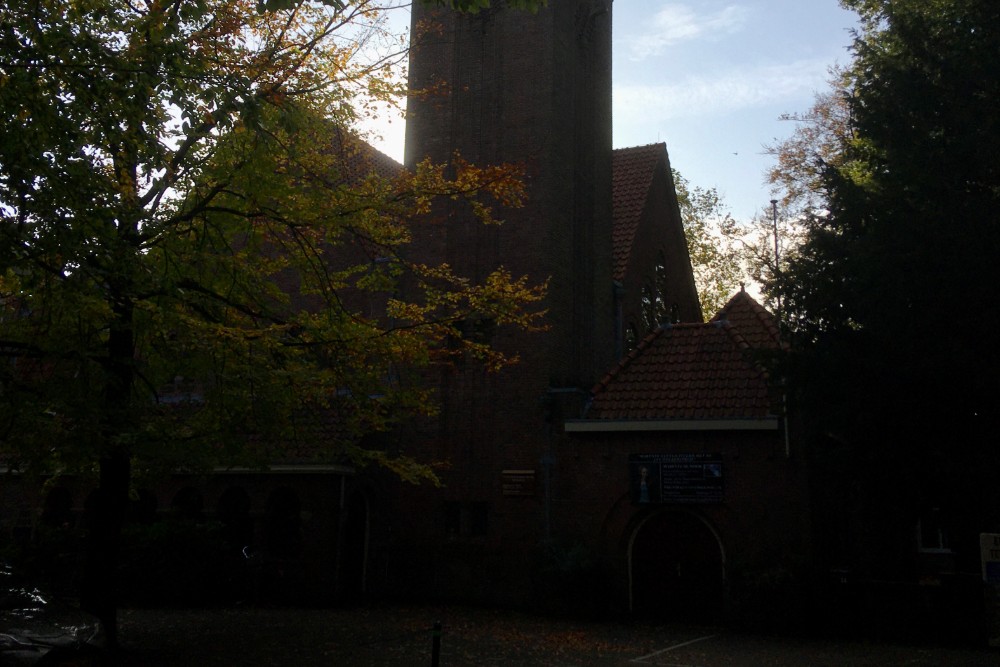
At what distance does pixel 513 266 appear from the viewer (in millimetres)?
21594

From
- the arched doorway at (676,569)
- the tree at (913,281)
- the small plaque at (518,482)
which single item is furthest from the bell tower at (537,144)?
the tree at (913,281)

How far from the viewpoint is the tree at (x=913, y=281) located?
13977 millimetres

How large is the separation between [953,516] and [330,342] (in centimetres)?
1042

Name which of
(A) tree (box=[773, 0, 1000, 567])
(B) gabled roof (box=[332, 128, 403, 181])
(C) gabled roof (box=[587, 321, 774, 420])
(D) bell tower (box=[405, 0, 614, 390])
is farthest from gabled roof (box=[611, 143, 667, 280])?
(B) gabled roof (box=[332, 128, 403, 181])

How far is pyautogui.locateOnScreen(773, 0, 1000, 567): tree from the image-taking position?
45.9 feet

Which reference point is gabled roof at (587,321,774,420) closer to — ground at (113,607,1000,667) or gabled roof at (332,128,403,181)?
ground at (113,607,1000,667)


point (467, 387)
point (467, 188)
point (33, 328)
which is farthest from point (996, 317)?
point (33, 328)

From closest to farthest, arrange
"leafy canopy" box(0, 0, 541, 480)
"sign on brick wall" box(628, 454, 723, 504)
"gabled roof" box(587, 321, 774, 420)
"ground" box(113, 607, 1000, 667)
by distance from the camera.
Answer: "leafy canopy" box(0, 0, 541, 480) < "ground" box(113, 607, 1000, 667) < "sign on brick wall" box(628, 454, 723, 504) < "gabled roof" box(587, 321, 774, 420)

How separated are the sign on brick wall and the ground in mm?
2498

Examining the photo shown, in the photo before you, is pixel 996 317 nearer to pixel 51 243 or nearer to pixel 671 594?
pixel 671 594

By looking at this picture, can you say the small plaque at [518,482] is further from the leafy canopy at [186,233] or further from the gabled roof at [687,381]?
the leafy canopy at [186,233]

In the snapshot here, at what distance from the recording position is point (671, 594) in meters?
18.6

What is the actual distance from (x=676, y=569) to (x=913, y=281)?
7.62m

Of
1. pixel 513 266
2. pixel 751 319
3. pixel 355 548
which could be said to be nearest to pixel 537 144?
pixel 513 266
